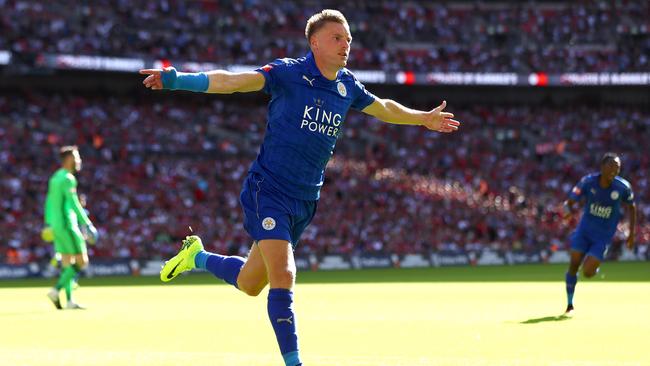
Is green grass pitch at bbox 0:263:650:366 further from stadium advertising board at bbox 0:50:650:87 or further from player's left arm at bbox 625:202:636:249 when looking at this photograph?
stadium advertising board at bbox 0:50:650:87

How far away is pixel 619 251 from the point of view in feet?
133

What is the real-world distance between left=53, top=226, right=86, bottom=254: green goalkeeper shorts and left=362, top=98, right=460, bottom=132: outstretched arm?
9389mm

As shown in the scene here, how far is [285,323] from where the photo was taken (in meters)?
7.26

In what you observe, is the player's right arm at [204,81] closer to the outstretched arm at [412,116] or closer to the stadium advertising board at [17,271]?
the outstretched arm at [412,116]

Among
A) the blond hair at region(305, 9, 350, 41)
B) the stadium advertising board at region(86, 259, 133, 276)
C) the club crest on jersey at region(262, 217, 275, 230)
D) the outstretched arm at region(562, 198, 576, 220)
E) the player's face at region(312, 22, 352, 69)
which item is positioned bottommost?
the stadium advertising board at region(86, 259, 133, 276)

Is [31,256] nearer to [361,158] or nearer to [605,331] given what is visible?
[361,158]

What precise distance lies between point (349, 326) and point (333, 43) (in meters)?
6.58

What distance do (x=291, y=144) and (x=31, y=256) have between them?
88.3ft

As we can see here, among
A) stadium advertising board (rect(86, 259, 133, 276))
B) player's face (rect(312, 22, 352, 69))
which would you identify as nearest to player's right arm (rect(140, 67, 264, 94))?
player's face (rect(312, 22, 352, 69))

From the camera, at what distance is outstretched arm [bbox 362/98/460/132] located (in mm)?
8461

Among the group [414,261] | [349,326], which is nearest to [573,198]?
[349,326]

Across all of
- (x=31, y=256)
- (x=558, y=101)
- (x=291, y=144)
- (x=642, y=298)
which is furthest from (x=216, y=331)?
(x=558, y=101)

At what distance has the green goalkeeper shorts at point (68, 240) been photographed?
55.0ft

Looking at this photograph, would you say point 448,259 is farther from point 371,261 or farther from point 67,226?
point 67,226
